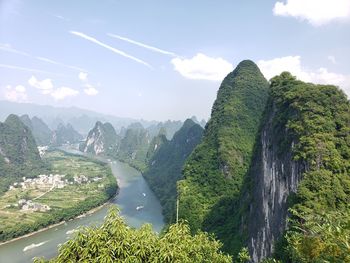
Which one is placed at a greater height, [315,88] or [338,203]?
[315,88]

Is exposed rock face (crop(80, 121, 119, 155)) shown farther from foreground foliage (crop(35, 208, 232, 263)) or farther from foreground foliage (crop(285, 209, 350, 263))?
foreground foliage (crop(285, 209, 350, 263))

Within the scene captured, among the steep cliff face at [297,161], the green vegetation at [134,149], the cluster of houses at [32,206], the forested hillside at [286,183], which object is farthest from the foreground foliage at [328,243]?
the green vegetation at [134,149]

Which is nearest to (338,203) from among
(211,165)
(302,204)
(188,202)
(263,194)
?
(302,204)

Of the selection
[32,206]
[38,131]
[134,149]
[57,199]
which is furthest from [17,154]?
[38,131]

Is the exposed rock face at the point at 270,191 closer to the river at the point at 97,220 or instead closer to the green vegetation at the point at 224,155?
the green vegetation at the point at 224,155

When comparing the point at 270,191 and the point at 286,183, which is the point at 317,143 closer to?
the point at 286,183

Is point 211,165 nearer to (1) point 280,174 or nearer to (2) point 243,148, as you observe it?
(2) point 243,148
